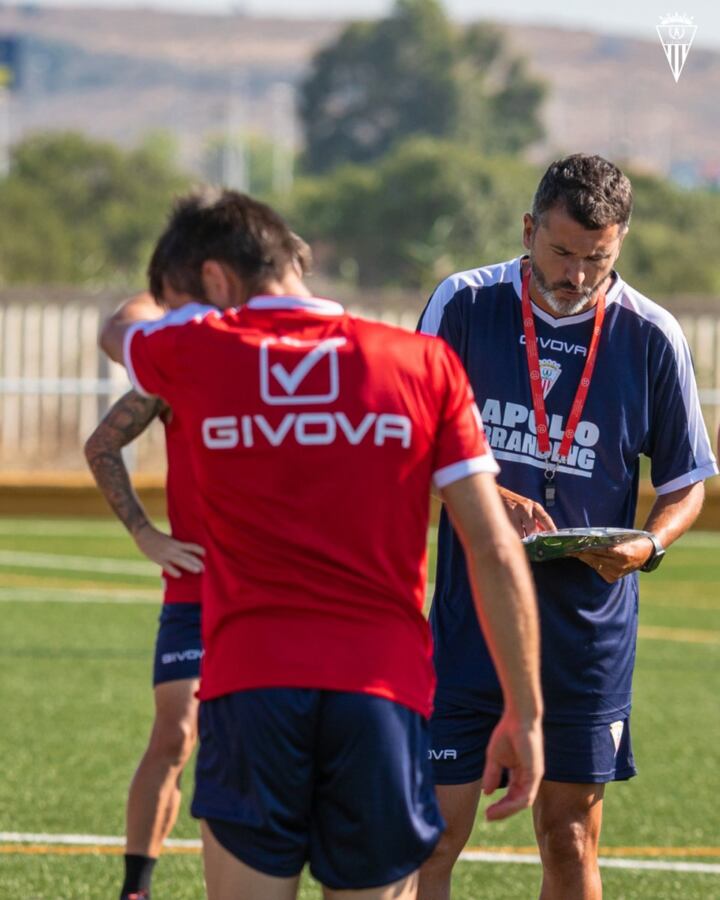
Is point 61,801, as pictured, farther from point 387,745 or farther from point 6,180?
point 6,180

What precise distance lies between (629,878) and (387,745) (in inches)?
138

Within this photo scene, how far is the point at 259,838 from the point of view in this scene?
365 cm

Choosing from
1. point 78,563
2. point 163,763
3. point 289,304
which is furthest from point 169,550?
point 78,563

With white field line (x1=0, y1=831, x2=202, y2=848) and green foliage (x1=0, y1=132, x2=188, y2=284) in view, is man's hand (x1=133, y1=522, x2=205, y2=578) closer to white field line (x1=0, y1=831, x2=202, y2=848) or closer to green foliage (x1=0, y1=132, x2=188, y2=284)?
white field line (x1=0, y1=831, x2=202, y2=848)

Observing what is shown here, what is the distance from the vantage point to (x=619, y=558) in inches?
189

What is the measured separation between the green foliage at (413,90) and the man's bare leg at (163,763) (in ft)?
379

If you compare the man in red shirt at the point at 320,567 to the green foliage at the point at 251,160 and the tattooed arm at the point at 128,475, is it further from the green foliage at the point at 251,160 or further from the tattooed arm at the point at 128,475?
the green foliage at the point at 251,160

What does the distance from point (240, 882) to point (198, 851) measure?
3.60m

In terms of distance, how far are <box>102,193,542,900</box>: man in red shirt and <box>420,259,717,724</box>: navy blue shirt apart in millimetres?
1289

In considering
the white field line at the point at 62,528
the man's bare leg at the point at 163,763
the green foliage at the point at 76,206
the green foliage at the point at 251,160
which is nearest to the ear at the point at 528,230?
the man's bare leg at the point at 163,763

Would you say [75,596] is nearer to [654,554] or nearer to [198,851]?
[198,851]

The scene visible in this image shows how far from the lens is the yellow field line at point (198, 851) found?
7.04 metres

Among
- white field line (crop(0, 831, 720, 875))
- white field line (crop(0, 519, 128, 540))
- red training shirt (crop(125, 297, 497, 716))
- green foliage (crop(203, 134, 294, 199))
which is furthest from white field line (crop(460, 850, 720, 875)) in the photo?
green foliage (crop(203, 134, 294, 199))

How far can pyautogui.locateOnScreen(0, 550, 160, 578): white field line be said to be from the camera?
17.1 metres
